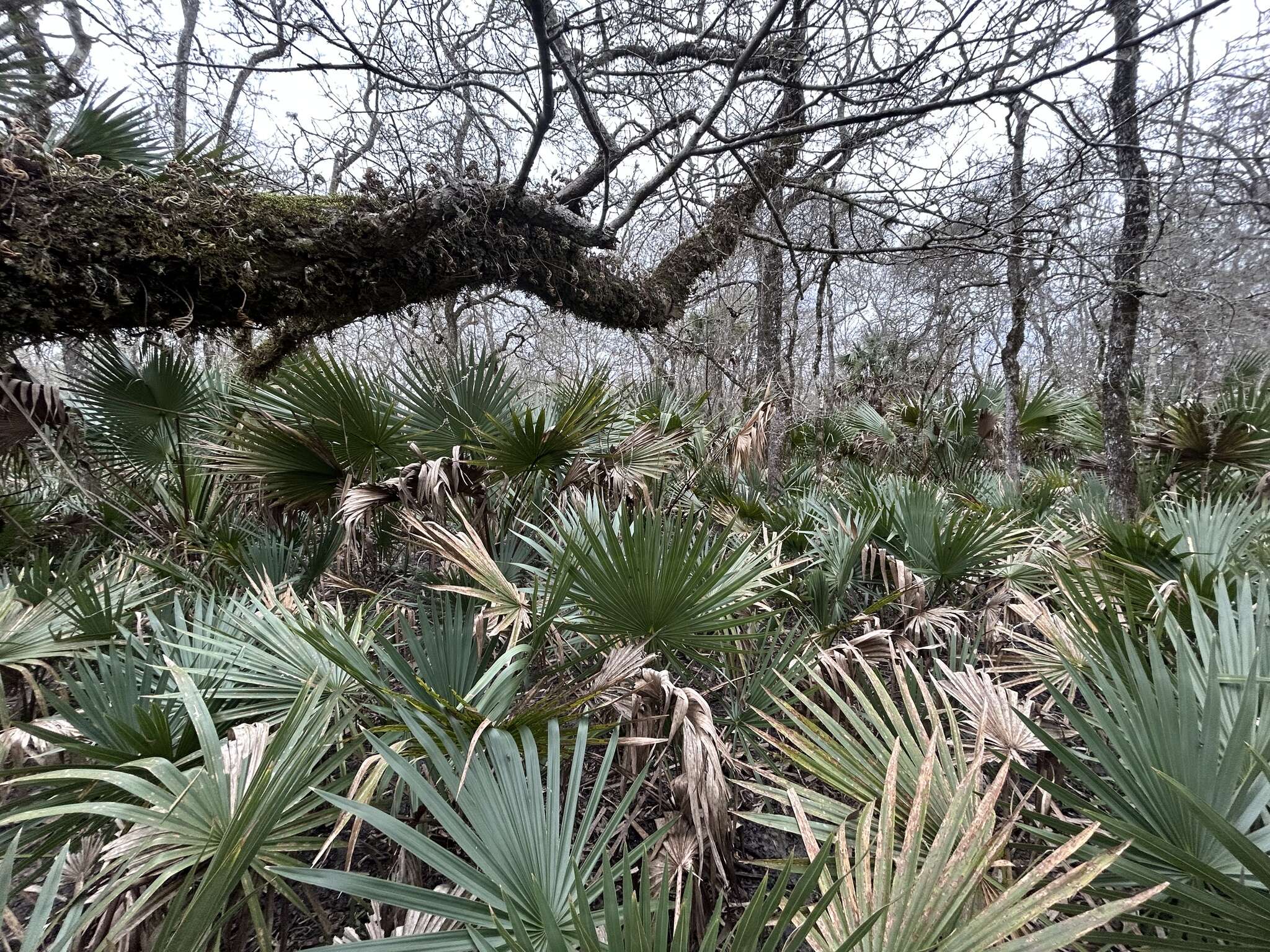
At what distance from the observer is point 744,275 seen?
8797 mm

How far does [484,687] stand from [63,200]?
2313mm

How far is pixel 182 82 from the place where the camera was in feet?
12.5

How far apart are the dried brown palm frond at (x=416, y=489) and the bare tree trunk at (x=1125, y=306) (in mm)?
3524

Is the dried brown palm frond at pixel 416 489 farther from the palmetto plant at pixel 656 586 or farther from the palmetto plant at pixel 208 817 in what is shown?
the palmetto plant at pixel 208 817

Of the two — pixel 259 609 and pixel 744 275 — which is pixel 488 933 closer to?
pixel 259 609

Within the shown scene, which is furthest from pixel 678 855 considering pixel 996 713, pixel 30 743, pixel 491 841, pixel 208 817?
pixel 30 743

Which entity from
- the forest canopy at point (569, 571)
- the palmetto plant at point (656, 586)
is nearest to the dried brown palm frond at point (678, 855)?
the forest canopy at point (569, 571)

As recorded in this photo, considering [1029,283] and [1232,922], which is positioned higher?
[1029,283]

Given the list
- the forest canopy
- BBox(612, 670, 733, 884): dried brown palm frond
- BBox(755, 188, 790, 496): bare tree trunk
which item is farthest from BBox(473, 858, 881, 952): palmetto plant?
BBox(755, 188, 790, 496): bare tree trunk

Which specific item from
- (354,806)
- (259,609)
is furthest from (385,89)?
(354,806)

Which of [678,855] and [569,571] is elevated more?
[569,571]

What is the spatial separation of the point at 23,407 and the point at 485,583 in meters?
2.27

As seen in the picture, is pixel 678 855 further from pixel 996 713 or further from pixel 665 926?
pixel 996 713

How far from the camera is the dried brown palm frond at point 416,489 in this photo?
2.11 meters
